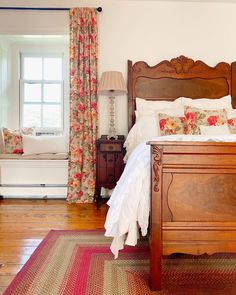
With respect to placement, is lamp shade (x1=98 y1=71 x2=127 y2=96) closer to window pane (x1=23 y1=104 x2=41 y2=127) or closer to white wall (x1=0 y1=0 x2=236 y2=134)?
white wall (x1=0 y1=0 x2=236 y2=134)

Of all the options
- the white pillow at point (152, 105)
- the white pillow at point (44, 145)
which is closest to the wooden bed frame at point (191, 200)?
the white pillow at point (152, 105)

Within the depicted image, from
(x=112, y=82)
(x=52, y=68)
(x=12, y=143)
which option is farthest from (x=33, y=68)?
(x=112, y=82)

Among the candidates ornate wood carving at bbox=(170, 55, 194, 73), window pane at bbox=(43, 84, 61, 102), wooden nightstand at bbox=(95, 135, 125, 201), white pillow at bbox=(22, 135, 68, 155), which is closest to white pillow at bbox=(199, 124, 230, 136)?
wooden nightstand at bbox=(95, 135, 125, 201)

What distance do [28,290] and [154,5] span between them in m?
3.69

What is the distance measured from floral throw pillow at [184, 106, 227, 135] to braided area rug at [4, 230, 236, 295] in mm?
1502

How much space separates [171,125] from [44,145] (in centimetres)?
182

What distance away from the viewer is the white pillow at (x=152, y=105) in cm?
354

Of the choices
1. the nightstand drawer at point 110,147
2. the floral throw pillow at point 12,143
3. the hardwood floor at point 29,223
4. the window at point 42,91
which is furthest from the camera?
Result: the window at point 42,91

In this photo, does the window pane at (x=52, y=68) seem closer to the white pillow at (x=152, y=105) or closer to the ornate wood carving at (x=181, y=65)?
the white pillow at (x=152, y=105)

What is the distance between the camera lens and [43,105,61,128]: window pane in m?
4.54

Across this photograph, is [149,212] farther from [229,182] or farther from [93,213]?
[93,213]

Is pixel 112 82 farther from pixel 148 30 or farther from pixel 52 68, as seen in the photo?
pixel 52 68

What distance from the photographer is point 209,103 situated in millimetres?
3584

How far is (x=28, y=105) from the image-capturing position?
14.9 ft
